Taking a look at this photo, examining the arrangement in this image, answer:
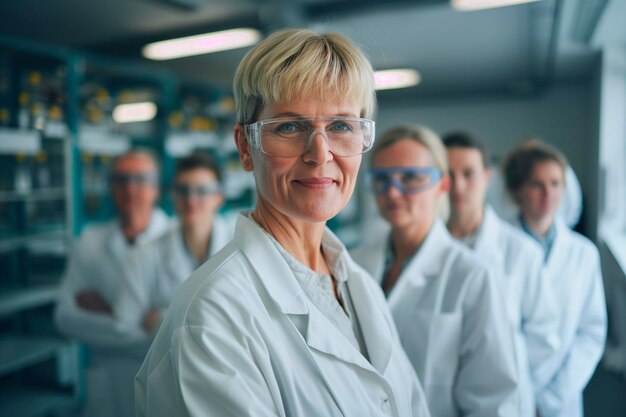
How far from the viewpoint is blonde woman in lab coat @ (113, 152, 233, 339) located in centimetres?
229

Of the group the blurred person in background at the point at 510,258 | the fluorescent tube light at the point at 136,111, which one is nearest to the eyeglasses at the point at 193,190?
the blurred person in background at the point at 510,258

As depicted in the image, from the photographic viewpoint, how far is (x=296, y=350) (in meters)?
0.94

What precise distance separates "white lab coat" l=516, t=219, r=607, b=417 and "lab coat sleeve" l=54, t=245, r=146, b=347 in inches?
75.1

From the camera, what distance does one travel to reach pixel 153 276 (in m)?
2.40

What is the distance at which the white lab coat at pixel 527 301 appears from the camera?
6.36ft

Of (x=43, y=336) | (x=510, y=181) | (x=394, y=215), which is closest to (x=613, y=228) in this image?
(x=510, y=181)

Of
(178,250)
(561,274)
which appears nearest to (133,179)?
(178,250)

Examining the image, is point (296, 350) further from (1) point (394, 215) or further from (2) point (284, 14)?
(2) point (284, 14)

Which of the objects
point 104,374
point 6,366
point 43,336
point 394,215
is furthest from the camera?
point 43,336

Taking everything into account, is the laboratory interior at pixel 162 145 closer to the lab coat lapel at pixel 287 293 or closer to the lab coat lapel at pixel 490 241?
the lab coat lapel at pixel 490 241

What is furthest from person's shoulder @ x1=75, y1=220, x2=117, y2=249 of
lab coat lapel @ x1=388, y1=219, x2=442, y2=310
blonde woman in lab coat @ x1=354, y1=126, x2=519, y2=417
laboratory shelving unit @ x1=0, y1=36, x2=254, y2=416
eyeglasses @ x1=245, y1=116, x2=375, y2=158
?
eyeglasses @ x1=245, y1=116, x2=375, y2=158

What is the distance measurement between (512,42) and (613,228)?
205 centimetres

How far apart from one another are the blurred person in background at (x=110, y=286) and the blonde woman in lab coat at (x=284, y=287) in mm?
1385

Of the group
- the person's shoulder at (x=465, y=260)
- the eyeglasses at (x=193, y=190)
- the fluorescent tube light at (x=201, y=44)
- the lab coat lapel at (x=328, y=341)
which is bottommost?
the lab coat lapel at (x=328, y=341)
